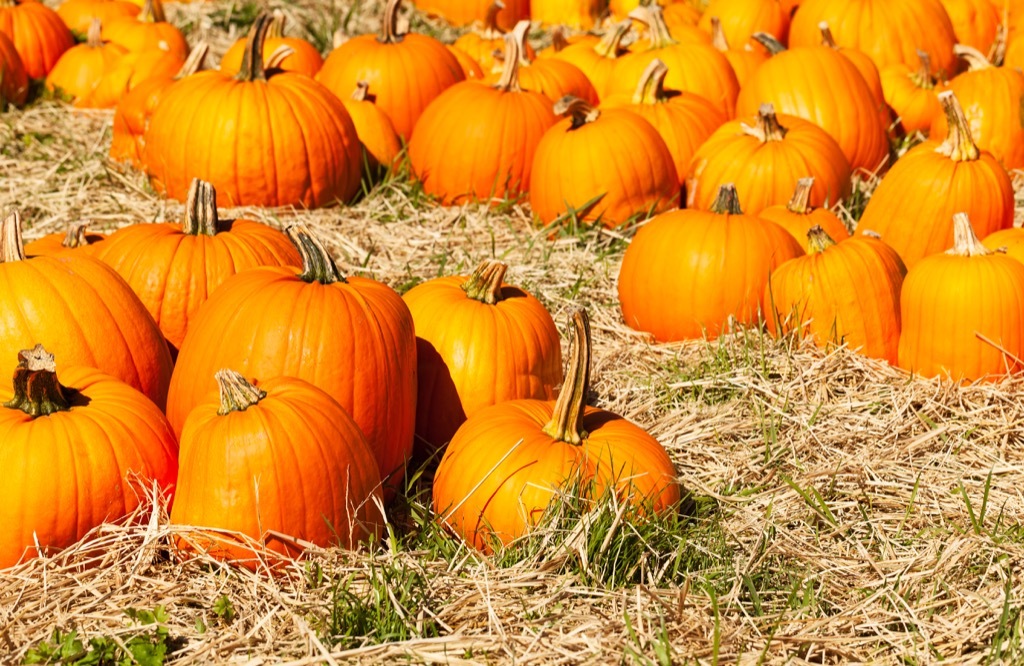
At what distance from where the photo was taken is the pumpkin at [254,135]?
5211 millimetres

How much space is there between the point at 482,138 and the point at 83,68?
285 centimetres

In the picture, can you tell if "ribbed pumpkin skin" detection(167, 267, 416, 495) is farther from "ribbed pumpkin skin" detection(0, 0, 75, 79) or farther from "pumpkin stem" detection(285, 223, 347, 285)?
"ribbed pumpkin skin" detection(0, 0, 75, 79)

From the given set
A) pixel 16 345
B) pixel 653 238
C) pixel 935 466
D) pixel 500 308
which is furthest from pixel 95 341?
pixel 935 466

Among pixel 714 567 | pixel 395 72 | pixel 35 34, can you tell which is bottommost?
pixel 714 567

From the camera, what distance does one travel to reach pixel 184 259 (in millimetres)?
3750

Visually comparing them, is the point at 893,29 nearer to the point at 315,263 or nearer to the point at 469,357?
the point at 469,357

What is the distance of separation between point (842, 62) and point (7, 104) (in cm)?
459

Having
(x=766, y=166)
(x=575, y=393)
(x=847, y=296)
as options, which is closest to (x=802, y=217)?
(x=766, y=166)

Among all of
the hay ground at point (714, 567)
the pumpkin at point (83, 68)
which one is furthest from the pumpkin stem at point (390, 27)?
the hay ground at point (714, 567)

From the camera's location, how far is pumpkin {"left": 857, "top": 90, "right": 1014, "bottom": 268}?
4.70m

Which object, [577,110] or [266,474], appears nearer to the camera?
[266,474]

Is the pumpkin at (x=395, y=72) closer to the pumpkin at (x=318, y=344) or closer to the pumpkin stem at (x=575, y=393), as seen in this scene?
the pumpkin at (x=318, y=344)

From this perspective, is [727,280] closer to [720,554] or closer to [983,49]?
[720,554]

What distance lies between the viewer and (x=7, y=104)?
6.90 m
